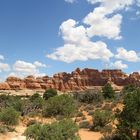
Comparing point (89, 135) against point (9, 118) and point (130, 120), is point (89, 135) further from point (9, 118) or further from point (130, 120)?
point (9, 118)

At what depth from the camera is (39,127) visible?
20.2 metres

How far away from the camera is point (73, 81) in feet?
575

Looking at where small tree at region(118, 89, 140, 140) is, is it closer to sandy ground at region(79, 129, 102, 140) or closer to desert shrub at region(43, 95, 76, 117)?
sandy ground at region(79, 129, 102, 140)

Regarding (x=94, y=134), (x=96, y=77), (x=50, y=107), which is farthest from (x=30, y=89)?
(x=94, y=134)

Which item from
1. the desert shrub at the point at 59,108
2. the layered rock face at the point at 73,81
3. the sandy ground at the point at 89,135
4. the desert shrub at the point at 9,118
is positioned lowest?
the sandy ground at the point at 89,135

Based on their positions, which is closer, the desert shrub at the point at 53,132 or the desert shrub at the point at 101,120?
the desert shrub at the point at 53,132

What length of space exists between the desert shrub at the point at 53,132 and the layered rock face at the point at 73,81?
147 m

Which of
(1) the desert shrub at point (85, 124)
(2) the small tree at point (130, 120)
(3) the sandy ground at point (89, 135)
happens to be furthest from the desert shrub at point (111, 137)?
(1) the desert shrub at point (85, 124)

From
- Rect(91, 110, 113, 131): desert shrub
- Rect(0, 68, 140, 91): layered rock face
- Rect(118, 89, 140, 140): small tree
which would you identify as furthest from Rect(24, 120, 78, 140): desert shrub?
Rect(0, 68, 140, 91): layered rock face

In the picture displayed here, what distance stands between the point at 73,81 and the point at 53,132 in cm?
15569

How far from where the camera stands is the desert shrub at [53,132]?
64.1ft

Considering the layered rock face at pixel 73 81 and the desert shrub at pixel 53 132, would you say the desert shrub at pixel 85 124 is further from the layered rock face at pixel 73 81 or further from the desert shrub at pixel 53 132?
the layered rock face at pixel 73 81

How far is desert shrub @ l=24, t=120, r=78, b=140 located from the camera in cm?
1955

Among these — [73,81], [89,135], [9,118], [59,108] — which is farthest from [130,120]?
[73,81]
